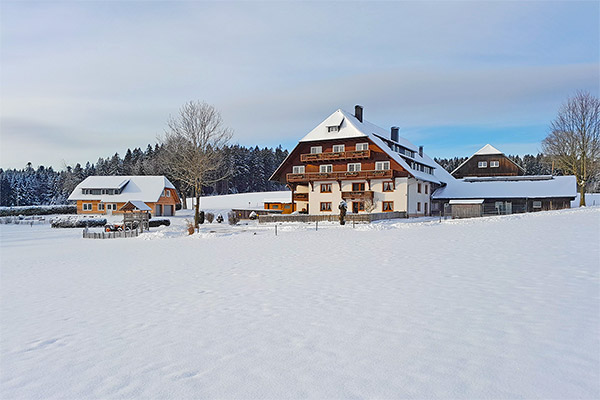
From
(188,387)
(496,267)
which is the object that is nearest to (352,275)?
(496,267)

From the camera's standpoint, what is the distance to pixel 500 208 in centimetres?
4800

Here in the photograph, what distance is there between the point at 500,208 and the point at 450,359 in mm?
48284

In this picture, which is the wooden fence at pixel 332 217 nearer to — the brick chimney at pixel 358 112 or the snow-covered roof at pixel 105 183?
the brick chimney at pixel 358 112

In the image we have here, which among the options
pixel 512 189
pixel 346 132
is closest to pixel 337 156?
pixel 346 132

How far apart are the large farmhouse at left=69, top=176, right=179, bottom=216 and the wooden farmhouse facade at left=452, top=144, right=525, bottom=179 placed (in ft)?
160

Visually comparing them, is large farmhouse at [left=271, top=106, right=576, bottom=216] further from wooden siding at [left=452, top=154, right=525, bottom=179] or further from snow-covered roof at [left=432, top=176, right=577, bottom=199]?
wooden siding at [left=452, top=154, right=525, bottom=179]

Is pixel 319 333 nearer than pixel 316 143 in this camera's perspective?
Yes

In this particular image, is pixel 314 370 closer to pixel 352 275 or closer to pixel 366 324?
pixel 366 324

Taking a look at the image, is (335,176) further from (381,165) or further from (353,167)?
(381,165)

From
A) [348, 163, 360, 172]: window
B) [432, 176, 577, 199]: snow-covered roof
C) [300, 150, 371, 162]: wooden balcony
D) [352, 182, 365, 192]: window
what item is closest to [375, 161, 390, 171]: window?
[300, 150, 371, 162]: wooden balcony

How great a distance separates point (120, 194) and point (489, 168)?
59.9 m

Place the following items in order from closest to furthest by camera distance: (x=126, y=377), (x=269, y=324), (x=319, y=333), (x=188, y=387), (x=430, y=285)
→ (x=188, y=387) → (x=126, y=377) → (x=319, y=333) → (x=269, y=324) → (x=430, y=285)

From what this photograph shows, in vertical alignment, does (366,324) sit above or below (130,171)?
below

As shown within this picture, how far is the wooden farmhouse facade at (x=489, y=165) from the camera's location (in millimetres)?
60578
